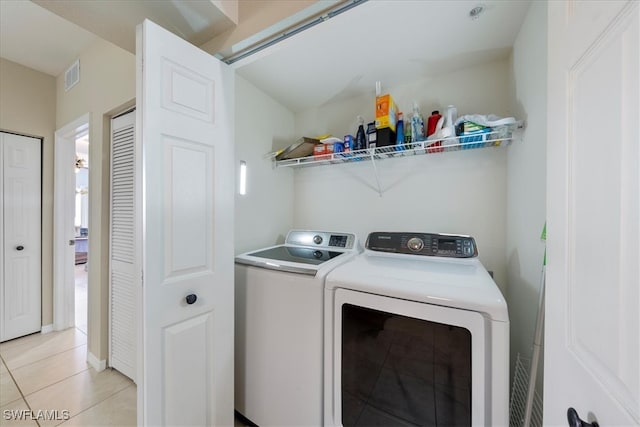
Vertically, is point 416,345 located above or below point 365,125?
below

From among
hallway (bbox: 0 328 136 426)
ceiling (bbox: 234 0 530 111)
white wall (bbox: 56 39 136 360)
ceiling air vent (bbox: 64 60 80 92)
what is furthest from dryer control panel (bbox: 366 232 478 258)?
ceiling air vent (bbox: 64 60 80 92)

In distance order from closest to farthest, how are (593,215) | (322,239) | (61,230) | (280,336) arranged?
(593,215) → (280,336) → (322,239) → (61,230)

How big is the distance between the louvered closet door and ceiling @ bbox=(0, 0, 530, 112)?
88cm

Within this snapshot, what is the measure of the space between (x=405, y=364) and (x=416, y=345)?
105 millimetres

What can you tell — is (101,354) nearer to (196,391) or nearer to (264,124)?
(196,391)

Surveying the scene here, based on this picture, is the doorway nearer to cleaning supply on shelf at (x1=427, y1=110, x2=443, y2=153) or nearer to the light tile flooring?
the light tile flooring

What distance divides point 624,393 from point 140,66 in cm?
165

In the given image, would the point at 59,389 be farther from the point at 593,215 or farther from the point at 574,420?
the point at 593,215

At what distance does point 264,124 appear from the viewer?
6.54ft

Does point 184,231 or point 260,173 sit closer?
point 184,231

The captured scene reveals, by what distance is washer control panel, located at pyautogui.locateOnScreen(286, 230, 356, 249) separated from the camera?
5.65 ft

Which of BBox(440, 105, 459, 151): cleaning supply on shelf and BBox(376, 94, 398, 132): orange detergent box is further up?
BBox(376, 94, 398, 132): orange detergent box

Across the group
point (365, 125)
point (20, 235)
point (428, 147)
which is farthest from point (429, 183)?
point (20, 235)

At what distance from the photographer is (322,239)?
1830mm
